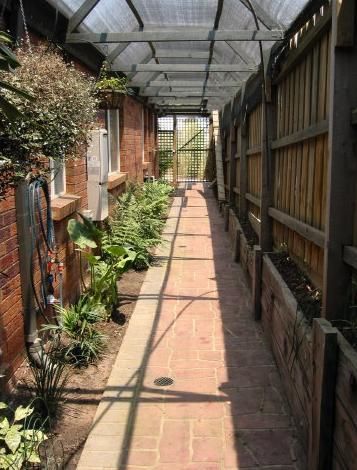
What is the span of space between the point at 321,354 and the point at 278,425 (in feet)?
3.10

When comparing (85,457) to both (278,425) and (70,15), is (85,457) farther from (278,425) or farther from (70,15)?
(70,15)

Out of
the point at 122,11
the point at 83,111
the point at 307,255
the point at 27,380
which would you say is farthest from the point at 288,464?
the point at 122,11

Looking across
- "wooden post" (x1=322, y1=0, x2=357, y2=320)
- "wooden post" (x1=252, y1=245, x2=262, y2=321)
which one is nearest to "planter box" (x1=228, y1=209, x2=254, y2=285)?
"wooden post" (x1=252, y1=245, x2=262, y2=321)

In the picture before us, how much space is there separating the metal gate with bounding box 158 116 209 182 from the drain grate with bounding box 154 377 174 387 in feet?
54.3

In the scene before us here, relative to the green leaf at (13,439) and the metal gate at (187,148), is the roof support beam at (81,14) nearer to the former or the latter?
the green leaf at (13,439)

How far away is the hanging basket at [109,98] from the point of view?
5.65 m

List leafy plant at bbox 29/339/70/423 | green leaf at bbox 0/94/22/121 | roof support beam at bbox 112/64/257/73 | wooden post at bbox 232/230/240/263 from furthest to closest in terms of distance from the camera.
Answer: wooden post at bbox 232/230/240/263, roof support beam at bbox 112/64/257/73, leafy plant at bbox 29/339/70/423, green leaf at bbox 0/94/22/121

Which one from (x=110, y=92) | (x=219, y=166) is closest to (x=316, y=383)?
(x=110, y=92)

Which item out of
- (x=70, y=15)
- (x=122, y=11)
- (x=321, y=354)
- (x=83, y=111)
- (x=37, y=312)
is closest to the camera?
(x=321, y=354)

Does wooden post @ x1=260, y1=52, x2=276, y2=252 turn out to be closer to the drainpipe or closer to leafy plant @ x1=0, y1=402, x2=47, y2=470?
the drainpipe

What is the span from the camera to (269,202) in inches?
194

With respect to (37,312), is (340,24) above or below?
above

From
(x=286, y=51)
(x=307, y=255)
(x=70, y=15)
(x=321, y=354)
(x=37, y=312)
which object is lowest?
(x=37, y=312)

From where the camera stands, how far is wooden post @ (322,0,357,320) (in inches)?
95.3
